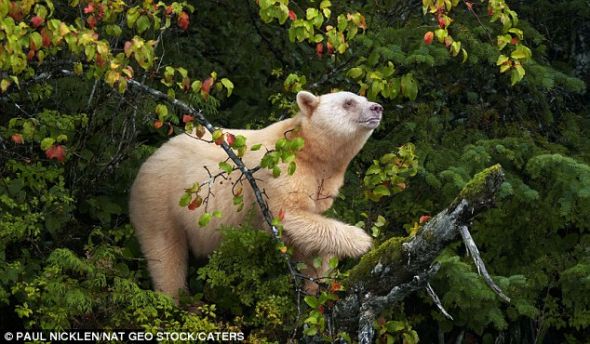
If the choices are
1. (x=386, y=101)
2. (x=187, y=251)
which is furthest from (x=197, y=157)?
(x=386, y=101)

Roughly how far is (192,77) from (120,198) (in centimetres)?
141

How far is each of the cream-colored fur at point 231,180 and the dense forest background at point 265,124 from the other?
17cm

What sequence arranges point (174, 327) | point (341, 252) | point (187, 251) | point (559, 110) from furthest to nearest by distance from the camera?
1. point (559, 110)
2. point (187, 251)
3. point (341, 252)
4. point (174, 327)

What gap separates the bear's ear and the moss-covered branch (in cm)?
148

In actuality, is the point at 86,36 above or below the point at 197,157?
above

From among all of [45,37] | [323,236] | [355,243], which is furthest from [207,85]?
[355,243]

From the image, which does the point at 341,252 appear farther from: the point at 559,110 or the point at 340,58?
the point at 559,110

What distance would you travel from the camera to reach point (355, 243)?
6723 mm

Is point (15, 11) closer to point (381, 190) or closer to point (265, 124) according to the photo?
point (381, 190)

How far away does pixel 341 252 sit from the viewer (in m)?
6.72

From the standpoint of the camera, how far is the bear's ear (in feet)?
23.7

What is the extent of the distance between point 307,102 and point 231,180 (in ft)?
2.60

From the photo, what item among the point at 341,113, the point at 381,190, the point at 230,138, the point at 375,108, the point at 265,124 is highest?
the point at 230,138

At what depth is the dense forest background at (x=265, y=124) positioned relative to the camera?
636 cm
